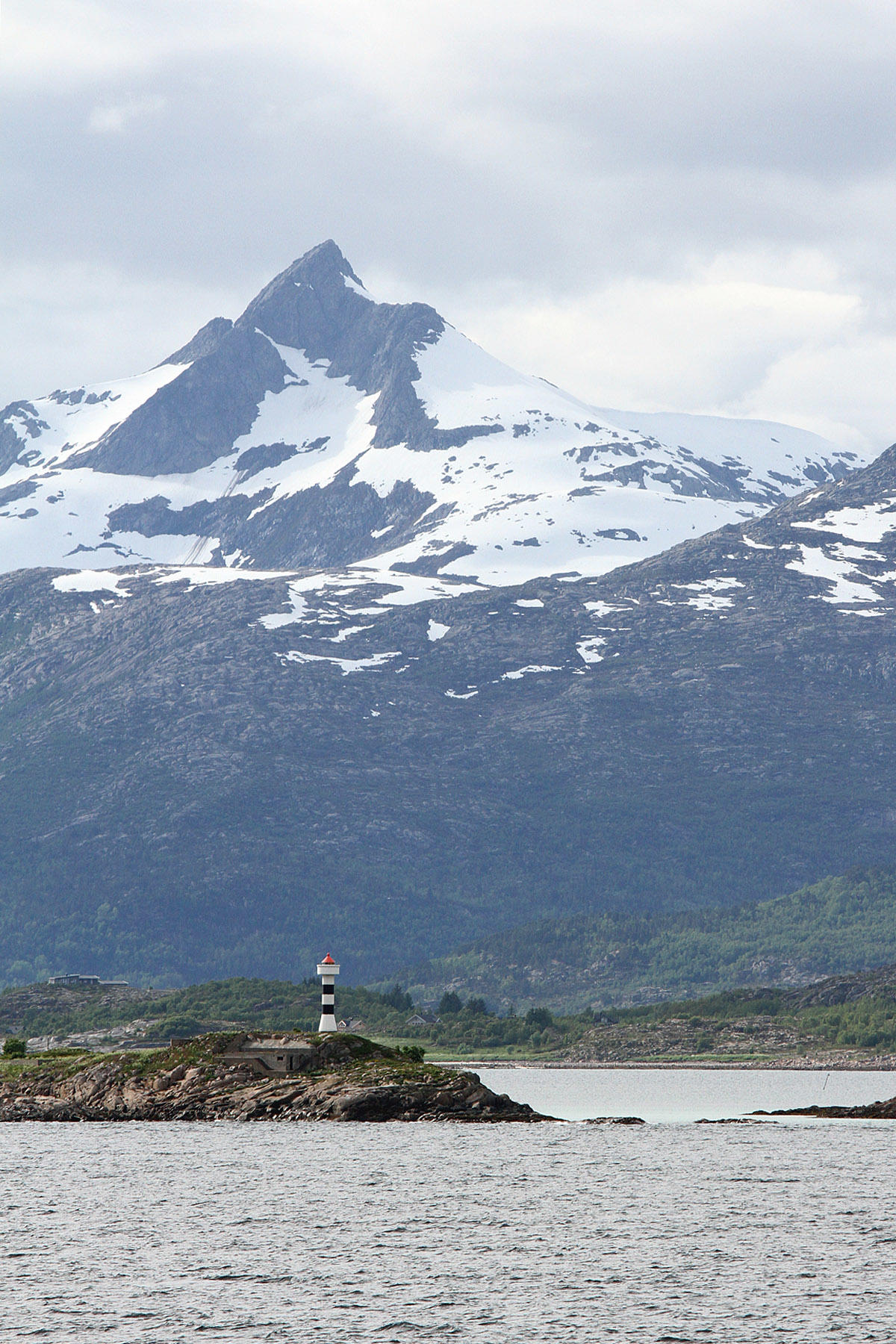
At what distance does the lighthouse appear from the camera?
159875 mm

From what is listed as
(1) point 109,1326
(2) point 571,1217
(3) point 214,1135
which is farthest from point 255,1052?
(1) point 109,1326

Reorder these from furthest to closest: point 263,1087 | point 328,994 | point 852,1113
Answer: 1. point 852,1113
2. point 328,994
3. point 263,1087

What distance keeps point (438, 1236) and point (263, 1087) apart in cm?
5497

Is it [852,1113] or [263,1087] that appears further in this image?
[852,1113]

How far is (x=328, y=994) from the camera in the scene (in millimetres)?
165250

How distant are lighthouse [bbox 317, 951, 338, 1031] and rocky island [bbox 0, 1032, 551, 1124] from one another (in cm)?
490

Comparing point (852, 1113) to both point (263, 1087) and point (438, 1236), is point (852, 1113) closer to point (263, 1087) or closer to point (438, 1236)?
point (263, 1087)

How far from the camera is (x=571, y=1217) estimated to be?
101 metres

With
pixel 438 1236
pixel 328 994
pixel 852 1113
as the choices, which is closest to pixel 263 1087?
pixel 328 994

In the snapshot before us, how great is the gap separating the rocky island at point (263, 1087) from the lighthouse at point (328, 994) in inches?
193

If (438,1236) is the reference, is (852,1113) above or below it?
below

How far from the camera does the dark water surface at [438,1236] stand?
232 feet

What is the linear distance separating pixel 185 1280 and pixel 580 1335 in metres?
21.2

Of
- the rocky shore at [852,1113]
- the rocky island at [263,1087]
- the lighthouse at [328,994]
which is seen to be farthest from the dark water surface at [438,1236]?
the rocky shore at [852,1113]
